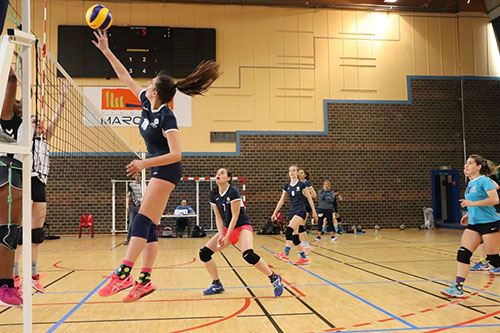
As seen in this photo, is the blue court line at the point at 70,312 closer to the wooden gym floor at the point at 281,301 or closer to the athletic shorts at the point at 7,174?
the wooden gym floor at the point at 281,301

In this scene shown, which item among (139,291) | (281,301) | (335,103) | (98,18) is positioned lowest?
(281,301)

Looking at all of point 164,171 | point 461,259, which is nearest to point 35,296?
point 164,171

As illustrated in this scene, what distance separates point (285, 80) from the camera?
1565 cm

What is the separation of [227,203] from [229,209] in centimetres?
8

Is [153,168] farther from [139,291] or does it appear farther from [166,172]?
[139,291]

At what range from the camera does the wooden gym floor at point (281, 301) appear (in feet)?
11.7

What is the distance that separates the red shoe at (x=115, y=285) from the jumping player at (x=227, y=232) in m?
1.72

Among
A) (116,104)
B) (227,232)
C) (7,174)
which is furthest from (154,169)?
(116,104)

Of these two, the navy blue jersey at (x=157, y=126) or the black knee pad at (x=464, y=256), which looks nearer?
the navy blue jersey at (x=157, y=126)

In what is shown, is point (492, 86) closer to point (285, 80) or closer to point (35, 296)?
point (285, 80)

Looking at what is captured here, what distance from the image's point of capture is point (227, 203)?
5.07 meters

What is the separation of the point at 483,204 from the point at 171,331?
139 inches

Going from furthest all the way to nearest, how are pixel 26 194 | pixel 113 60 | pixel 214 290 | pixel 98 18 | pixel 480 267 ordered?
1. pixel 480 267
2. pixel 214 290
3. pixel 98 18
4. pixel 113 60
5. pixel 26 194

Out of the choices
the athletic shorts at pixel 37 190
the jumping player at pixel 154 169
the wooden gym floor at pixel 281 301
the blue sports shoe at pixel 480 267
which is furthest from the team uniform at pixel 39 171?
the blue sports shoe at pixel 480 267
